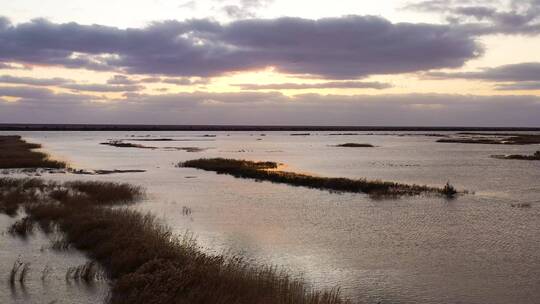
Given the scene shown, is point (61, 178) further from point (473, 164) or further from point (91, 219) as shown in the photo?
point (473, 164)

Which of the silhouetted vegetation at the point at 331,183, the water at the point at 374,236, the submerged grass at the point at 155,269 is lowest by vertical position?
the water at the point at 374,236

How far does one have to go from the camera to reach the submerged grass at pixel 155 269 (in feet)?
39.5

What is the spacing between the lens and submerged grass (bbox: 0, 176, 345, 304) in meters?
12.0

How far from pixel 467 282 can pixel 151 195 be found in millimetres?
23028

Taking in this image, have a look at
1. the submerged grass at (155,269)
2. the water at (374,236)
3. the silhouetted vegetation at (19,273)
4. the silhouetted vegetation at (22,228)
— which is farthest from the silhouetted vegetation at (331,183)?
the silhouetted vegetation at (19,273)

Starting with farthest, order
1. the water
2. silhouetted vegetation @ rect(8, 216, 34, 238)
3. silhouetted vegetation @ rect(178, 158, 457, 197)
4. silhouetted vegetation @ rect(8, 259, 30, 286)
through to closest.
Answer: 1. silhouetted vegetation @ rect(178, 158, 457, 197)
2. silhouetted vegetation @ rect(8, 216, 34, 238)
3. the water
4. silhouetted vegetation @ rect(8, 259, 30, 286)

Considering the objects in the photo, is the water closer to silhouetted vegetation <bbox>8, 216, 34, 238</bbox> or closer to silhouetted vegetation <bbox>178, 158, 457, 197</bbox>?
silhouetted vegetation <bbox>8, 216, 34, 238</bbox>

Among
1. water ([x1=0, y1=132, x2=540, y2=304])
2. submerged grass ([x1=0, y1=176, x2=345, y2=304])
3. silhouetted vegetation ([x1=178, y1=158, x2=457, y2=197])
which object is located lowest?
water ([x1=0, y1=132, x2=540, y2=304])

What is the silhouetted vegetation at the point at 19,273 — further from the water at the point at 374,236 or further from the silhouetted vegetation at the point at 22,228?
the silhouetted vegetation at the point at 22,228

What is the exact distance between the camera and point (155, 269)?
46.0 feet

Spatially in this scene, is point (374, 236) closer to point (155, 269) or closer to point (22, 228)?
point (155, 269)

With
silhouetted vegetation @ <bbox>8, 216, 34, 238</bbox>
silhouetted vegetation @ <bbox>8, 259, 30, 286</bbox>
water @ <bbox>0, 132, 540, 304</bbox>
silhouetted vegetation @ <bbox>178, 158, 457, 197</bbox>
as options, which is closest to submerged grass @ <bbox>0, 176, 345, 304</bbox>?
silhouetted vegetation @ <bbox>8, 259, 30, 286</bbox>

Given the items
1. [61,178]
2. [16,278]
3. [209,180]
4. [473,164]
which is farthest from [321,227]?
[473,164]

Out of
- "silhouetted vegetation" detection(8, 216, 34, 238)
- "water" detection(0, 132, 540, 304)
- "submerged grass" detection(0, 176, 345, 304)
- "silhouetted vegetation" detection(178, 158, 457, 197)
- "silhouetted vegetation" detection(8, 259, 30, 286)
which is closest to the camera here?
"submerged grass" detection(0, 176, 345, 304)
